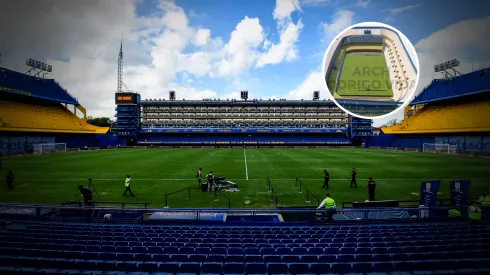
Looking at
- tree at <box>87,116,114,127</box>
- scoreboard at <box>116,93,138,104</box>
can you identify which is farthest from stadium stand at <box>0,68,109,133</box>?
tree at <box>87,116,114,127</box>

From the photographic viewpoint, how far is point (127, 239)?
8000mm

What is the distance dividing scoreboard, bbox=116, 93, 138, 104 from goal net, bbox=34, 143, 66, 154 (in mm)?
31790

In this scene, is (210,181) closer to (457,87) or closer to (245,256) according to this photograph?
(245,256)

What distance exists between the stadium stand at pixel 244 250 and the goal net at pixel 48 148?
56.5 m

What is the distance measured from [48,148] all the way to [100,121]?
74449 millimetres

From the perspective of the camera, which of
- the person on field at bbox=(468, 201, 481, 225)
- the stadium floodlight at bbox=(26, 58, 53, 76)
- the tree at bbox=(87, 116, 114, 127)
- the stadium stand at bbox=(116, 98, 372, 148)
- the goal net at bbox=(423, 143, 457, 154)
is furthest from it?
the tree at bbox=(87, 116, 114, 127)

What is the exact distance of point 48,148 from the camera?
189ft

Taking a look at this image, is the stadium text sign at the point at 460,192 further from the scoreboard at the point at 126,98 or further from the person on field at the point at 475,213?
the scoreboard at the point at 126,98

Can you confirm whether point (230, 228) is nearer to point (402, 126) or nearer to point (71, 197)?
point (71, 197)

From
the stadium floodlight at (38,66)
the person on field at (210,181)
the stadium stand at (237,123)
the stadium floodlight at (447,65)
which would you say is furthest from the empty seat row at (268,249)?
the stadium stand at (237,123)

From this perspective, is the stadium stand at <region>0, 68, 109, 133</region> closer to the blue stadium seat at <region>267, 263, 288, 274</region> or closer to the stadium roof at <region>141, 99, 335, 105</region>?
the stadium roof at <region>141, 99, 335, 105</region>

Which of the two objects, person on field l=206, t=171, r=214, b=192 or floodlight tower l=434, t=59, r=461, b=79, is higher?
floodlight tower l=434, t=59, r=461, b=79

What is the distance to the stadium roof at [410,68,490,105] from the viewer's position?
50938 millimetres

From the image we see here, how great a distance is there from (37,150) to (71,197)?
1897 inches
